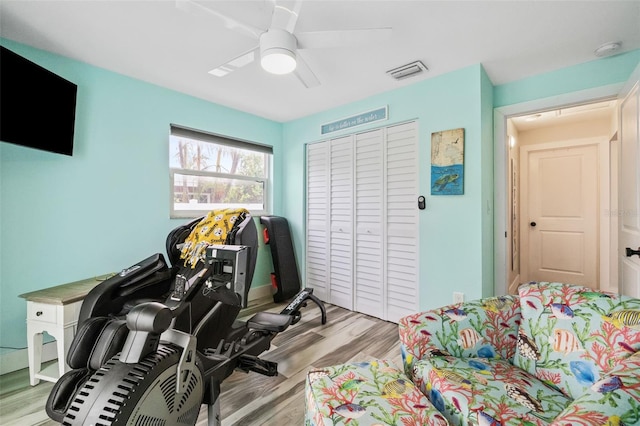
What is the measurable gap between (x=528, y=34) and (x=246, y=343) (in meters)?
2.79

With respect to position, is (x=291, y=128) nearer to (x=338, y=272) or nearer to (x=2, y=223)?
(x=338, y=272)

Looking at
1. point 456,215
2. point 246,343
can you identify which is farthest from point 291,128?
point 246,343

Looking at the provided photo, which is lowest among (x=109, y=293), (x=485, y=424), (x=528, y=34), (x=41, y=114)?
(x=485, y=424)

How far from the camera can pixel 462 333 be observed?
133cm

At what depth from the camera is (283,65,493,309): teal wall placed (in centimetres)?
222

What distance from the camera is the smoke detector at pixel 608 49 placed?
1883mm

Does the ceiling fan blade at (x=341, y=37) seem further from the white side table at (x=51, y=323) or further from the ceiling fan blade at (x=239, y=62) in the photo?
the white side table at (x=51, y=323)

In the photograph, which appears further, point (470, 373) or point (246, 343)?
point (246, 343)

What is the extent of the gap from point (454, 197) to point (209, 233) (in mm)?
1991

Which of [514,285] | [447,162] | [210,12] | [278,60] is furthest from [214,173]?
[514,285]

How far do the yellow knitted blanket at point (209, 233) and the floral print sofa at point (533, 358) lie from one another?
1.24 meters

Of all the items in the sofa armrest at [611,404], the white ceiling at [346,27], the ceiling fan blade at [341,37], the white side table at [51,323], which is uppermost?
the white ceiling at [346,27]

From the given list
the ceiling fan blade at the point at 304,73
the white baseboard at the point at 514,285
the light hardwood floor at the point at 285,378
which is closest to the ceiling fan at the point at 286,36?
the ceiling fan blade at the point at 304,73

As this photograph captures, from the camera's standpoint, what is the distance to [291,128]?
3717mm
